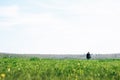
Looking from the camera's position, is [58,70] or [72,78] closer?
A: [72,78]

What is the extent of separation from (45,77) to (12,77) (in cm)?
117

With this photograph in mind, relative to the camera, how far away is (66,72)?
15688mm

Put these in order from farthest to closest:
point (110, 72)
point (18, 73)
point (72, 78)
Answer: point (110, 72) → point (18, 73) → point (72, 78)

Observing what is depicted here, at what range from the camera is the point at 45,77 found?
14.3m

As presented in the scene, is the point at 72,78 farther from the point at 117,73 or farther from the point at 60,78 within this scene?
the point at 117,73

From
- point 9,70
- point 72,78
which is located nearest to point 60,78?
point 72,78

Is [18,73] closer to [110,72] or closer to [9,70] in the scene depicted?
[9,70]

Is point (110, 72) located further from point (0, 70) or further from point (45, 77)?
point (0, 70)

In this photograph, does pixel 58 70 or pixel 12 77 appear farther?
pixel 58 70

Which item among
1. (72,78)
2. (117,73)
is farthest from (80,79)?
(117,73)

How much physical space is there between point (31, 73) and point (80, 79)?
2.12m

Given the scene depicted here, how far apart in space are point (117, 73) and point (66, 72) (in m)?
2.02

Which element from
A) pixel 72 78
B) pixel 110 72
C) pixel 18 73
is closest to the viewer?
pixel 72 78

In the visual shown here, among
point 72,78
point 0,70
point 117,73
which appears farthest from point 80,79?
point 0,70
